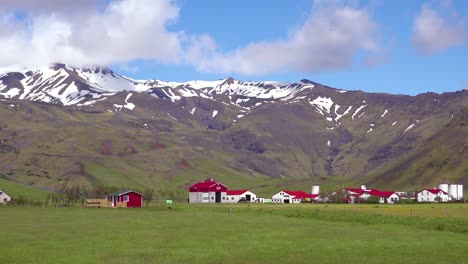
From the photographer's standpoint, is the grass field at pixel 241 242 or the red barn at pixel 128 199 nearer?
the grass field at pixel 241 242

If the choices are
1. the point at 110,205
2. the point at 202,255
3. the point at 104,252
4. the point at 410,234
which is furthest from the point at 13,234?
the point at 110,205

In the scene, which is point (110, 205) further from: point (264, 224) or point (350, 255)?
point (350, 255)

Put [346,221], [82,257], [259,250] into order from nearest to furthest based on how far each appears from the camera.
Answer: [82,257], [259,250], [346,221]

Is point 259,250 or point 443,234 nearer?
point 259,250

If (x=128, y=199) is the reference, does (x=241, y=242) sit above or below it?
below

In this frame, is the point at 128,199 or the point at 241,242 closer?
the point at 241,242

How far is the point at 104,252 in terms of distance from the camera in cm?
4691

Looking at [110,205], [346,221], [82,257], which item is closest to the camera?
[82,257]

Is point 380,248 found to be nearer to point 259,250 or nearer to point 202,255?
point 259,250

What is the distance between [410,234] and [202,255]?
82.9 feet

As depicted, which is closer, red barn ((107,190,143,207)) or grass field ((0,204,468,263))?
grass field ((0,204,468,263))

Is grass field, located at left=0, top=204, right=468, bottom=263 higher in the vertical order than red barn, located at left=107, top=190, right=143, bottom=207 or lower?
lower

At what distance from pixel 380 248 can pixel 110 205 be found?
4316 inches

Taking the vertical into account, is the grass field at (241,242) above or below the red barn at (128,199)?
below
